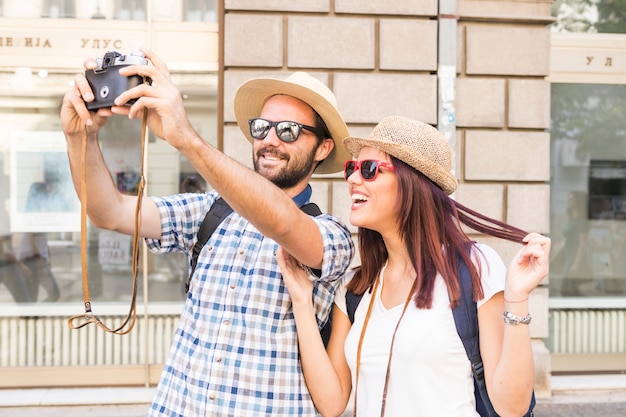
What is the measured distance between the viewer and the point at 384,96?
206 inches

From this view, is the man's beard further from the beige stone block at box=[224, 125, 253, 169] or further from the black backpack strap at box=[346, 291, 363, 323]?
the beige stone block at box=[224, 125, 253, 169]

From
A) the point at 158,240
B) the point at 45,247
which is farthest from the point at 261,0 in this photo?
→ the point at 158,240

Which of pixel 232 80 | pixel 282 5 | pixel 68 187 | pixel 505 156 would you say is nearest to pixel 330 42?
pixel 282 5

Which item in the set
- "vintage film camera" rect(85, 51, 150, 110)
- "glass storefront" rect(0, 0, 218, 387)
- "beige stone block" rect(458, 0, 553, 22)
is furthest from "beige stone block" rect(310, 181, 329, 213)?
"vintage film camera" rect(85, 51, 150, 110)

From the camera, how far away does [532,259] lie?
1808 millimetres

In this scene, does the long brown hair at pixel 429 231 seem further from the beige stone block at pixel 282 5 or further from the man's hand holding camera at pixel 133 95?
the beige stone block at pixel 282 5

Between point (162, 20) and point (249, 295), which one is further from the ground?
point (162, 20)

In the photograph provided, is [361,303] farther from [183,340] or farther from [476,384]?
[183,340]

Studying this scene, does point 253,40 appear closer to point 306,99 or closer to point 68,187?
point 68,187

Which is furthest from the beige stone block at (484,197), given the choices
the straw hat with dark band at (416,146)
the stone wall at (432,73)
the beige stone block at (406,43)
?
the straw hat with dark band at (416,146)

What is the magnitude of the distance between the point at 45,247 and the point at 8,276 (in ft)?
1.34

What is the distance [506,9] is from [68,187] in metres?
3.93

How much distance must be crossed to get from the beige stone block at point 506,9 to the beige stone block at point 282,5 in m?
1.16

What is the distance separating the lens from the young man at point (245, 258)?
1830 mm
